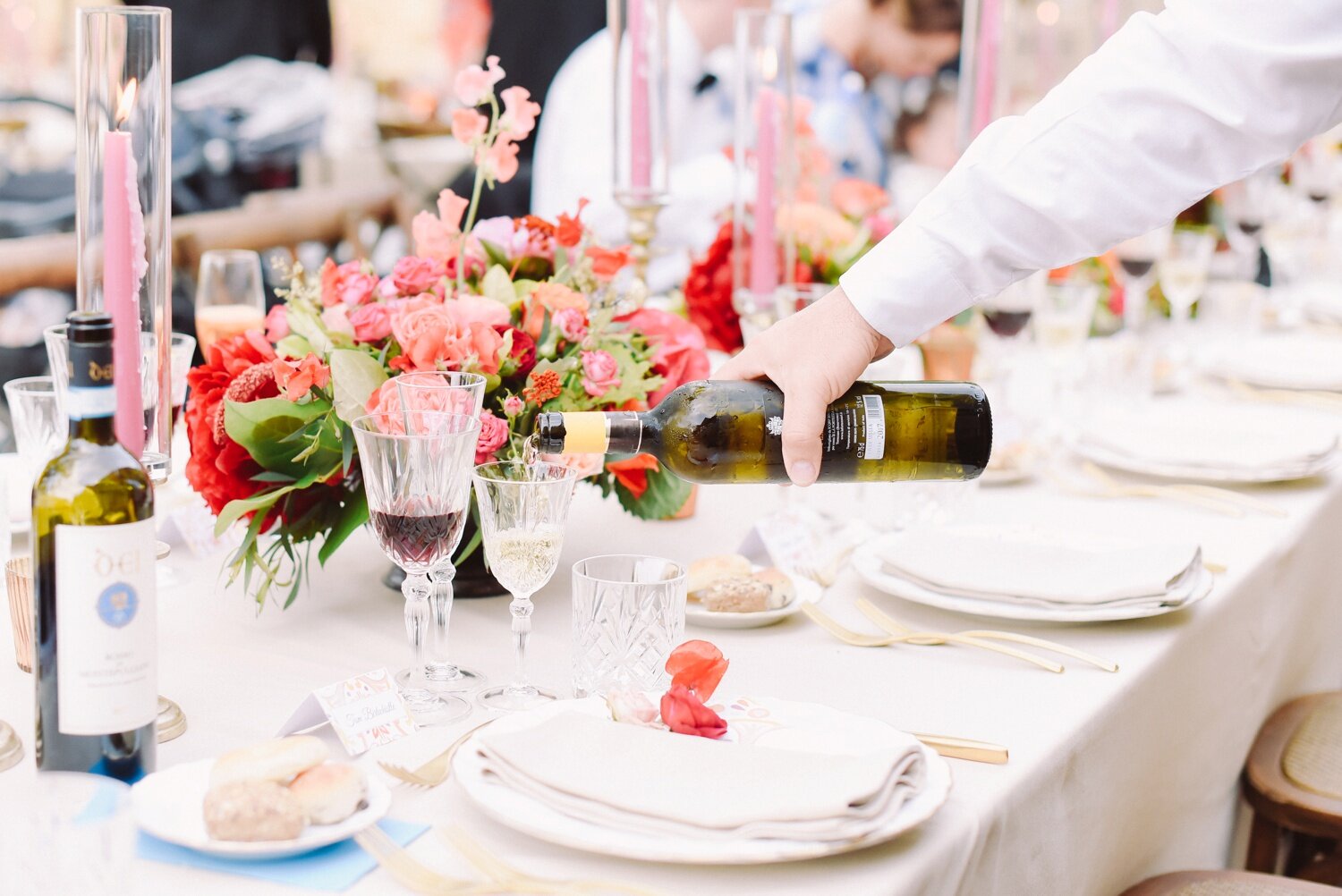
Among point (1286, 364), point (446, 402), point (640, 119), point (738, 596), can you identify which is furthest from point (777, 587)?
point (1286, 364)

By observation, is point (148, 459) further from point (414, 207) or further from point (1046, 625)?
point (414, 207)

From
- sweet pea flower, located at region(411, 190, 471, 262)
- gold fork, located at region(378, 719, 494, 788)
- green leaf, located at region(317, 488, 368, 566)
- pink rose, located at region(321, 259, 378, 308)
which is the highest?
sweet pea flower, located at region(411, 190, 471, 262)

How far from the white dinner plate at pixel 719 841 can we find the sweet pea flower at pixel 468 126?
562mm

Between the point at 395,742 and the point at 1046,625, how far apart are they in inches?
24.2

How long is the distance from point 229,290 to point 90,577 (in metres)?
1.09

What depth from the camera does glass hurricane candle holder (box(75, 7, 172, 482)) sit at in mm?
928

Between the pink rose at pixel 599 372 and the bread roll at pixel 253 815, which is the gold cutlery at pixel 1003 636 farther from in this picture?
the bread roll at pixel 253 815

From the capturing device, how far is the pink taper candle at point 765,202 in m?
1.90

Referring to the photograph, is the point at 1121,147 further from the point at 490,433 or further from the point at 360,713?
the point at 360,713

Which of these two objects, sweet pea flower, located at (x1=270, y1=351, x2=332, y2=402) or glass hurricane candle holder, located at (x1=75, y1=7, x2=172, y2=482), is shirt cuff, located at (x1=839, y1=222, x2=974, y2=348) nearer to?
sweet pea flower, located at (x1=270, y1=351, x2=332, y2=402)

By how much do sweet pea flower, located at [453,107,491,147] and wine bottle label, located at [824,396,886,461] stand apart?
42cm

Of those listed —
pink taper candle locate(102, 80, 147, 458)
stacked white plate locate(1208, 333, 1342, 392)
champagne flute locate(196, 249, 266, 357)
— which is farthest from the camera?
stacked white plate locate(1208, 333, 1342, 392)

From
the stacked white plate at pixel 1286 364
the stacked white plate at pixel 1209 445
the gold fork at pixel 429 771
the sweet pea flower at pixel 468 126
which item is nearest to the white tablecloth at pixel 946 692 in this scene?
the gold fork at pixel 429 771

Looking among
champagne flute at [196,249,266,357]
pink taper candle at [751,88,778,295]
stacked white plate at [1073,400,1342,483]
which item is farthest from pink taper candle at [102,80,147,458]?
stacked white plate at [1073,400,1342,483]
